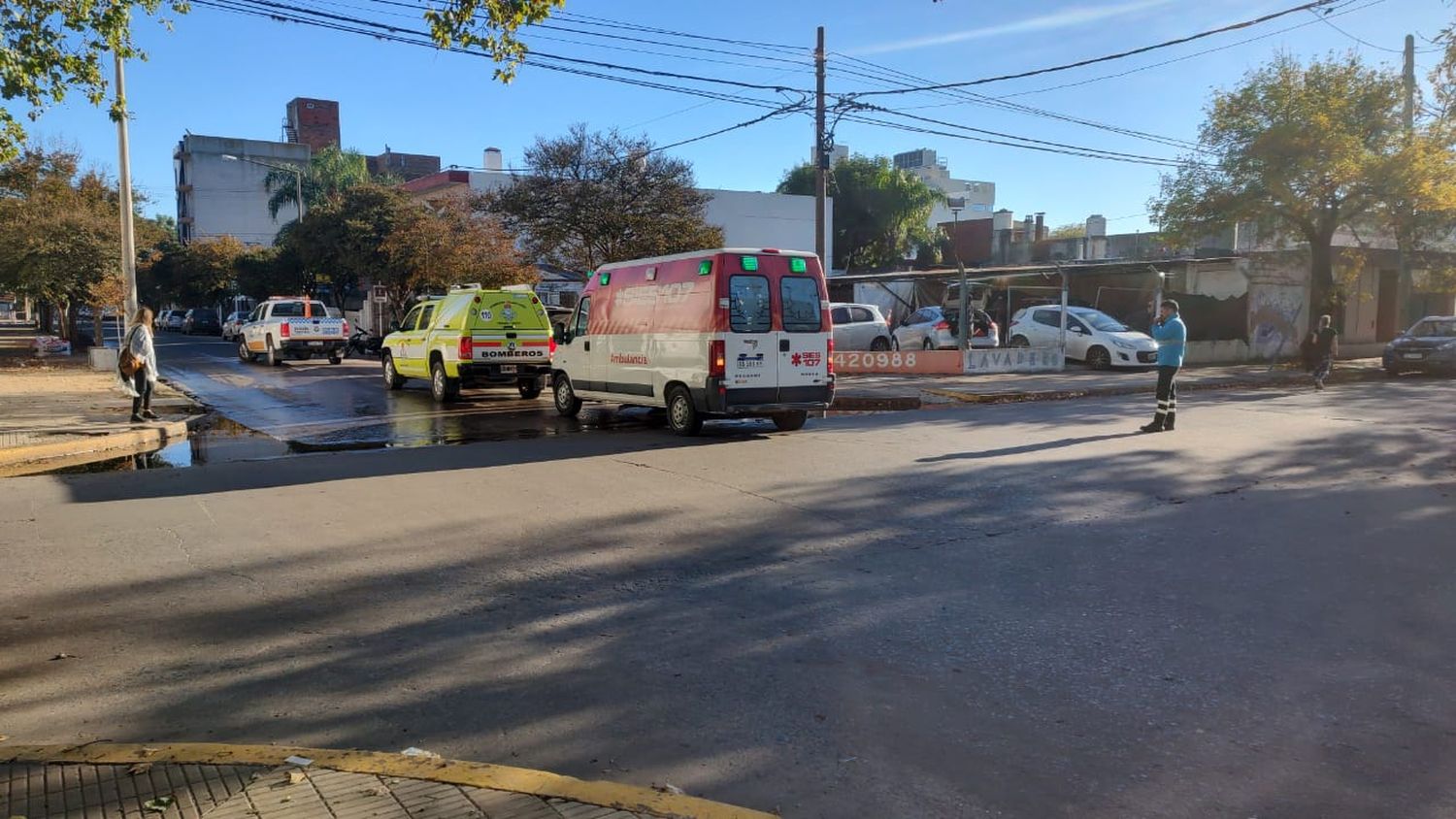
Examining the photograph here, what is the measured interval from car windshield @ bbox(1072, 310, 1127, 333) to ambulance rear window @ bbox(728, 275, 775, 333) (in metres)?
14.9

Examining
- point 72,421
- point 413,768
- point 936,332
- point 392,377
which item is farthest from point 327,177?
point 413,768

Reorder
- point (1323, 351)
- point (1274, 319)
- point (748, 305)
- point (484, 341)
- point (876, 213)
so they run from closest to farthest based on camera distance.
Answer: point (748, 305), point (484, 341), point (1323, 351), point (1274, 319), point (876, 213)

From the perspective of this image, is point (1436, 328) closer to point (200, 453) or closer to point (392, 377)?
point (392, 377)

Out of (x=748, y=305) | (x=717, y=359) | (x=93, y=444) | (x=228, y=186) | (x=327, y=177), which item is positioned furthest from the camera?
(x=228, y=186)

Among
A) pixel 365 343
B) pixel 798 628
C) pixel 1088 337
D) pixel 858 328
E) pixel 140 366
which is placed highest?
pixel 858 328

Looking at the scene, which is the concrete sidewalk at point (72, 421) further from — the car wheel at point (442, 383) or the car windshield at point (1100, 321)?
the car windshield at point (1100, 321)

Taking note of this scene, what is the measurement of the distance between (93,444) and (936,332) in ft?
62.2

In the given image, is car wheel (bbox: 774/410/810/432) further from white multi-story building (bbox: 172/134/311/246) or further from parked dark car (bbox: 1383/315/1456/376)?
white multi-story building (bbox: 172/134/311/246)

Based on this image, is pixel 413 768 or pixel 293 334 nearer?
pixel 413 768

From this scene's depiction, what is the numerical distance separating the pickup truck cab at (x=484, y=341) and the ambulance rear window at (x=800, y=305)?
5131mm

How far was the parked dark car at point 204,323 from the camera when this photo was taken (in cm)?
5209

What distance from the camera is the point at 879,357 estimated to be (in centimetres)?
2338

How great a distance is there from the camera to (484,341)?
16.6 m

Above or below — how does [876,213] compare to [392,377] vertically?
above
